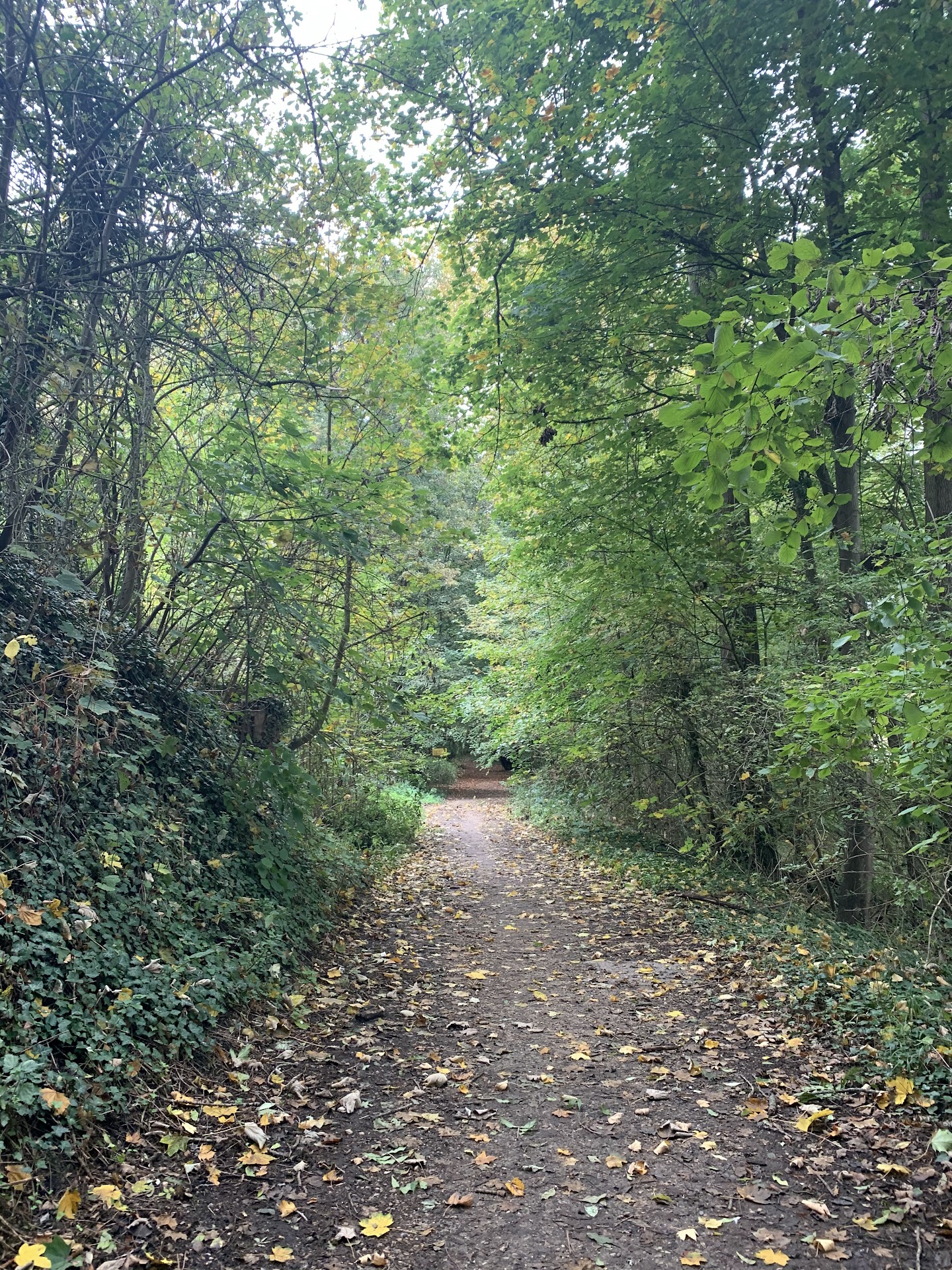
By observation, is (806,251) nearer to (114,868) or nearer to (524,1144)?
(524,1144)

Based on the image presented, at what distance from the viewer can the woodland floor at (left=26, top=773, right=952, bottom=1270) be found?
2.81 metres

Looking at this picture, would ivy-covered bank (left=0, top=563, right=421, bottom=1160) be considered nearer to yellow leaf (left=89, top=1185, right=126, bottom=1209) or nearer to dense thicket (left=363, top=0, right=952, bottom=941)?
yellow leaf (left=89, top=1185, right=126, bottom=1209)

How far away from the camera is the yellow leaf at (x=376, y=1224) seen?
9.55 feet

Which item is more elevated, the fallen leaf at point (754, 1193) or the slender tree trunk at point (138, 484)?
the slender tree trunk at point (138, 484)

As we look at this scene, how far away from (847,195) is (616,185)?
3.21 m

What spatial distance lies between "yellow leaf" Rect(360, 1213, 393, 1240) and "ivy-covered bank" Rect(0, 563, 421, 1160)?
4.03ft

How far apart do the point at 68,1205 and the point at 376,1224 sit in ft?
3.91

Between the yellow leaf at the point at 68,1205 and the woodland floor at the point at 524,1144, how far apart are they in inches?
1.3

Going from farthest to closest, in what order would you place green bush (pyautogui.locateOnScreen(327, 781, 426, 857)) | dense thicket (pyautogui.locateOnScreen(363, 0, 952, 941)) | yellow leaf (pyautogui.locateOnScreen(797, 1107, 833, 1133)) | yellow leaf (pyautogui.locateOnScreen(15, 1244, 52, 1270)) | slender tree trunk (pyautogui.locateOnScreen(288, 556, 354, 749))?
green bush (pyautogui.locateOnScreen(327, 781, 426, 857)) → slender tree trunk (pyautogui.locateOnScreen(288, 556, 354, 749)) → yellow leaf (pyautogui.locateOnScreen(797, 1107, 833, 1133)) → dense thicket (pyautogui.locateOnScreen(363, 0, 952, 941)) → yellow leaf (pyautogui.locateOnScreen(15, 1244, 52, 1270))

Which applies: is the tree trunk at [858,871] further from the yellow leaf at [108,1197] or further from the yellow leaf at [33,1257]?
the yellow leaf at [33,1257]

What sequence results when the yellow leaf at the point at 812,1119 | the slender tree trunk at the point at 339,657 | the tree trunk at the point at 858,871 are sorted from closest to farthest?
1. the yellow leaf at the point at 812,1119
2. the slender tree trunk at the point at 339,657
3. the tree trunk at the point at 858,871

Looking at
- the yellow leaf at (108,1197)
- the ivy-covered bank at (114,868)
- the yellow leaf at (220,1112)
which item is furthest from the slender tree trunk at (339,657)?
the yellow leaf at (108,1197)

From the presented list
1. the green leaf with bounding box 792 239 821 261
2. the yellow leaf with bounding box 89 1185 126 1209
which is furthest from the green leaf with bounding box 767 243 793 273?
the yellow leaf with bounding box 89 1185 126 1209

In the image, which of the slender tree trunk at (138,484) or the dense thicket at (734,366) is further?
the slender tree trunk at (138,484)
